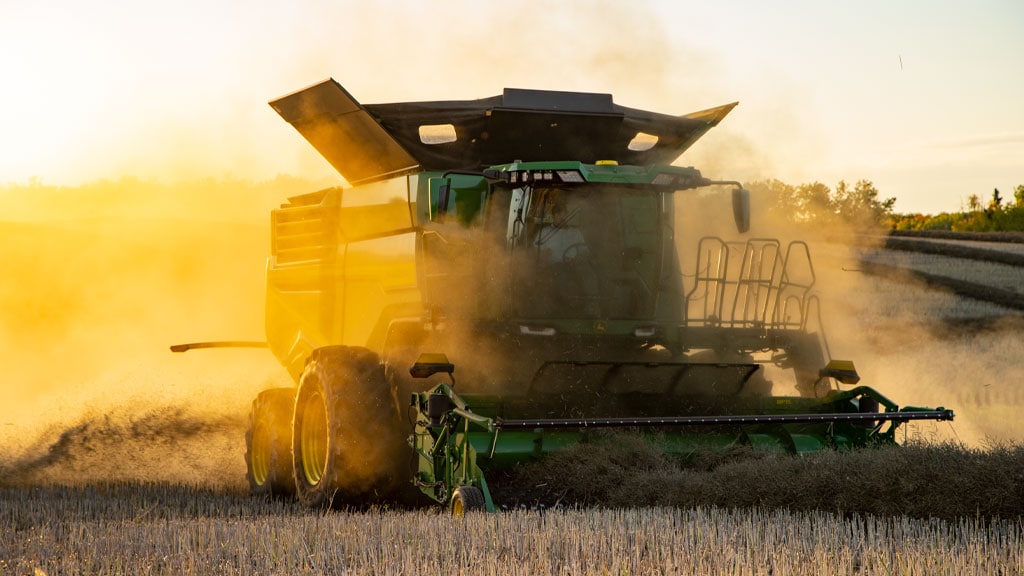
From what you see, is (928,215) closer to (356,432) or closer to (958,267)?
(958,267)


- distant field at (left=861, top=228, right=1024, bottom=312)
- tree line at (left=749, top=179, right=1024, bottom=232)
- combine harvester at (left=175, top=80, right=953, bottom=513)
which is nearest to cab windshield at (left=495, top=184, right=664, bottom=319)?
combine harvester at (left=175, top=80, right=953, bottom=513)

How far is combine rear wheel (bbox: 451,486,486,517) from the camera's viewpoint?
6598mm

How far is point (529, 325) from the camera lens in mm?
7762

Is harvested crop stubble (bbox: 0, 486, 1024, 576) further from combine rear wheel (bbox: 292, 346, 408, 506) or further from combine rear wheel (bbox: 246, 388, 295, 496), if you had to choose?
combine rear wheel (bbox: 246, 388, 295, 496)

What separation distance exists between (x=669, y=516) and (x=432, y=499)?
93.9 inches

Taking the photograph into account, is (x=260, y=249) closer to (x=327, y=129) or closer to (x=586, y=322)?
(x=327, y=129)

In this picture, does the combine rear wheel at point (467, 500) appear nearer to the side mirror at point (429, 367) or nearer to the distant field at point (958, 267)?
the side mirror at point (429, 367)

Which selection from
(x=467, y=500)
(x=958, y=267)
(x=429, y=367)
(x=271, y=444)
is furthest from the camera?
(x=958, y=267)

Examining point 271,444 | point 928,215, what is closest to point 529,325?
point 271,444

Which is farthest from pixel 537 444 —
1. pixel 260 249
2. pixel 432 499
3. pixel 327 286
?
pixel 260 249

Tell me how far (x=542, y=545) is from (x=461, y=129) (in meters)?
4.43

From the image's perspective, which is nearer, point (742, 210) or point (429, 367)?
point (429, 367)

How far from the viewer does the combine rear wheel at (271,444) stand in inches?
368

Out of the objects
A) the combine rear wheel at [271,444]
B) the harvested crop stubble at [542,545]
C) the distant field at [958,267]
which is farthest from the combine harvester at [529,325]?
the distant field at [958,267]
